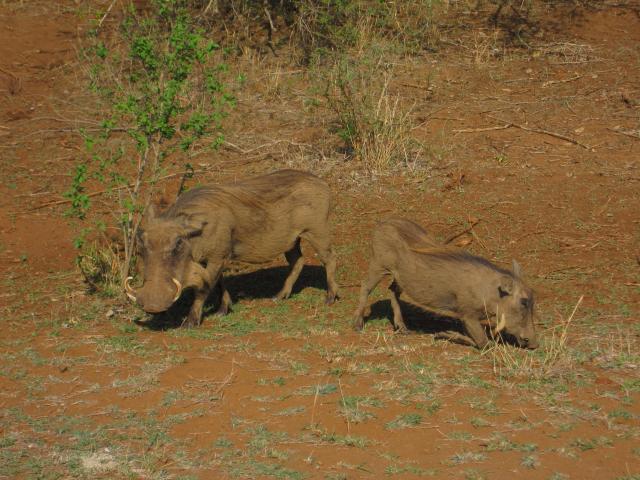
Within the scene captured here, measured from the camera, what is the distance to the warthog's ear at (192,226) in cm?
605

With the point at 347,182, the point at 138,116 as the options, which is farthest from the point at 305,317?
the point at 347,182

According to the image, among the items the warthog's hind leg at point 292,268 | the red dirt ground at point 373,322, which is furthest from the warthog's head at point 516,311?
the warthog's hind leg at point 292,268

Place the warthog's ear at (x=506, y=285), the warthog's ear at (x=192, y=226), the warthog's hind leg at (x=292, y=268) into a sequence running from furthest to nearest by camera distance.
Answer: the warthog's hind leg at (x=292, y=268), the warthog's ear at (x=192, y=226), the warthog's ear at (x=506, y=285)

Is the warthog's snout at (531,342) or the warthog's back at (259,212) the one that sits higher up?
the warthog's back at (259,212)

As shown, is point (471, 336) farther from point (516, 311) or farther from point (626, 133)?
point (626, 133)

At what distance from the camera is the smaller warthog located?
5.58 meters

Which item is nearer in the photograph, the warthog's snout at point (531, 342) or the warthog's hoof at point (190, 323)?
the warthog's snout at point (531, 342)

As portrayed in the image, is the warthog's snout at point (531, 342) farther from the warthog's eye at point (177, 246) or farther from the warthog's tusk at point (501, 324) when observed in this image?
the warthog's eye at point (177, 246)

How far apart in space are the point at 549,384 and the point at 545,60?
6870 millimetres

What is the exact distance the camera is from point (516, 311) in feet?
18.3

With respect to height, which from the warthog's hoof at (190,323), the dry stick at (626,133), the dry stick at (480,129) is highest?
the dry stick at (626,133)

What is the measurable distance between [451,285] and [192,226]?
1.70m

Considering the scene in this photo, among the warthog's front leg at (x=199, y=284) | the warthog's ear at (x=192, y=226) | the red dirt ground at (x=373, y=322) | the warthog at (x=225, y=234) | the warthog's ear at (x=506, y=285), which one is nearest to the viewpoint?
the red dirt ground at (x=373, y=322)

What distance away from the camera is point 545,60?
428 inches
